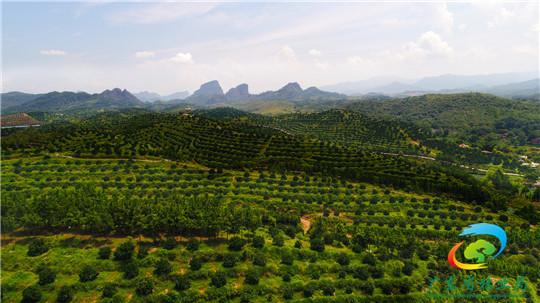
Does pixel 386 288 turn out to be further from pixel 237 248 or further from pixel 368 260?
pixel 237 248

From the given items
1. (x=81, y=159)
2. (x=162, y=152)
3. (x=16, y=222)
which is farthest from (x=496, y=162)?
(x=81, y=159)

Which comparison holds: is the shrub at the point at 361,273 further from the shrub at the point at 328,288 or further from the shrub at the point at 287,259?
the shrub at the point at 287,259

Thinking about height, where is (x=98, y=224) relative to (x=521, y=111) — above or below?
below

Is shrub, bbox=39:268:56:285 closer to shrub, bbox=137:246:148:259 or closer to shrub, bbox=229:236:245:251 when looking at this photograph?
shrub, bbox=137:246:148:259

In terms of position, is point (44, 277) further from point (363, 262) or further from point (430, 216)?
point (430, 216)

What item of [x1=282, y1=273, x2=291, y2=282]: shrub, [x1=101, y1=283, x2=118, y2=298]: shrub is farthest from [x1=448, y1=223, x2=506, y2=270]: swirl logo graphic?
[x1=101, y1=283, x2=118, y2=298]: shrub
